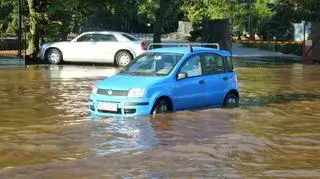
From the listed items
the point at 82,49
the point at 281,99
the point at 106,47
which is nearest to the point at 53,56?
the point at 82,49

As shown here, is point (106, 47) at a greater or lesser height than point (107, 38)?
lesser

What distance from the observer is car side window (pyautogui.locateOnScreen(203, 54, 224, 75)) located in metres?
14.3

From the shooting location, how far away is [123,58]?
27.4 meters

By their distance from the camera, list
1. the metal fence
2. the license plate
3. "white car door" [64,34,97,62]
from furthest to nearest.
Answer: the metal fence < "white car door" [64,34,97,62] < the license plate

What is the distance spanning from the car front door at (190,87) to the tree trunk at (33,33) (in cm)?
1590

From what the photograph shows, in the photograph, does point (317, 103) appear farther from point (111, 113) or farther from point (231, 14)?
point (231, 14)

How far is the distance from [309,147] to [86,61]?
1864 centimetres

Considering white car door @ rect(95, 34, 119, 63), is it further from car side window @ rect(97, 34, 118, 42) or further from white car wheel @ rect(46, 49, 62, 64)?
white car wheel @ rect(46, 49, 62, 64)

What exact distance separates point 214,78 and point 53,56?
48.5 ft

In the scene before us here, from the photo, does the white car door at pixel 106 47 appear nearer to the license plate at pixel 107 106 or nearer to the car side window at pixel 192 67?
the car side window at pixel 192 67

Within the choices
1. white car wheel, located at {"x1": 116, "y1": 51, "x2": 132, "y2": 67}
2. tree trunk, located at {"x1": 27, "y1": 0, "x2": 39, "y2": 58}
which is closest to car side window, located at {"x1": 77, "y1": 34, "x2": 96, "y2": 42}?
white car wheel, located at {"x1": 116, "y1": 51, "x2": 132, "y2": 67}

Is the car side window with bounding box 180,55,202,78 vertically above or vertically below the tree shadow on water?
above

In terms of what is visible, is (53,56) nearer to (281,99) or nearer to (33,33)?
(33,33)

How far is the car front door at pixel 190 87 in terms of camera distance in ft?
43.9
